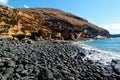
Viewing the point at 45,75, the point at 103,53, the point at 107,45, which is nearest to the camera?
the point at 45,75

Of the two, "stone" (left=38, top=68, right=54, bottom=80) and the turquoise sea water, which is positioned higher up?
"stone" (left=38, top=68, right=54, bottom=80)

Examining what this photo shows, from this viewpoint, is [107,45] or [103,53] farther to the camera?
[107,45]

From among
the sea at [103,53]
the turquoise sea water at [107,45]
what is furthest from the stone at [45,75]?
the turquoise sea water at [107,45]

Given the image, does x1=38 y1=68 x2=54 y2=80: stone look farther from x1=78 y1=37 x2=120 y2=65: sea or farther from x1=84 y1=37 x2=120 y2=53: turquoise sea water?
x1=84 y1=37 x2=120 y2=53: turquoise sea water

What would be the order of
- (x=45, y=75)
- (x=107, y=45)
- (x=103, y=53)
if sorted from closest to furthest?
1. (x=45, y=75)
2. (x=103, y=53)
3. (x=107, y=45)

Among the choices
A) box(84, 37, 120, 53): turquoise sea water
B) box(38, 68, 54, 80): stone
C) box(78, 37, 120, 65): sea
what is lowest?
box(84, 37, 120, 53): turquoise sea water

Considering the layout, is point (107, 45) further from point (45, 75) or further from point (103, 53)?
point (45, 75)

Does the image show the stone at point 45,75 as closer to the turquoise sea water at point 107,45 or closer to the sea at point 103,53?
the sea at point 103,53

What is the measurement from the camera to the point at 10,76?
12953 mm

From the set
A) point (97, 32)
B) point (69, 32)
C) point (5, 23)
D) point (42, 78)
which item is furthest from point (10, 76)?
point (97, 32)

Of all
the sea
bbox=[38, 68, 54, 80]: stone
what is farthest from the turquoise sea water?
bbox=[38, 68, 54, 80]: stone

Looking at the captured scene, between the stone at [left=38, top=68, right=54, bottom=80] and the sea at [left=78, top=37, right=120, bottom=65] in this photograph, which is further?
the sea at [left=78, top=37, right=120, bottom=65]

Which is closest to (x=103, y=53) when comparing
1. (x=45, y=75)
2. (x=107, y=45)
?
(x=45, y=75)

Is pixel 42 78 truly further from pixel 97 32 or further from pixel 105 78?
pixel 97 32
